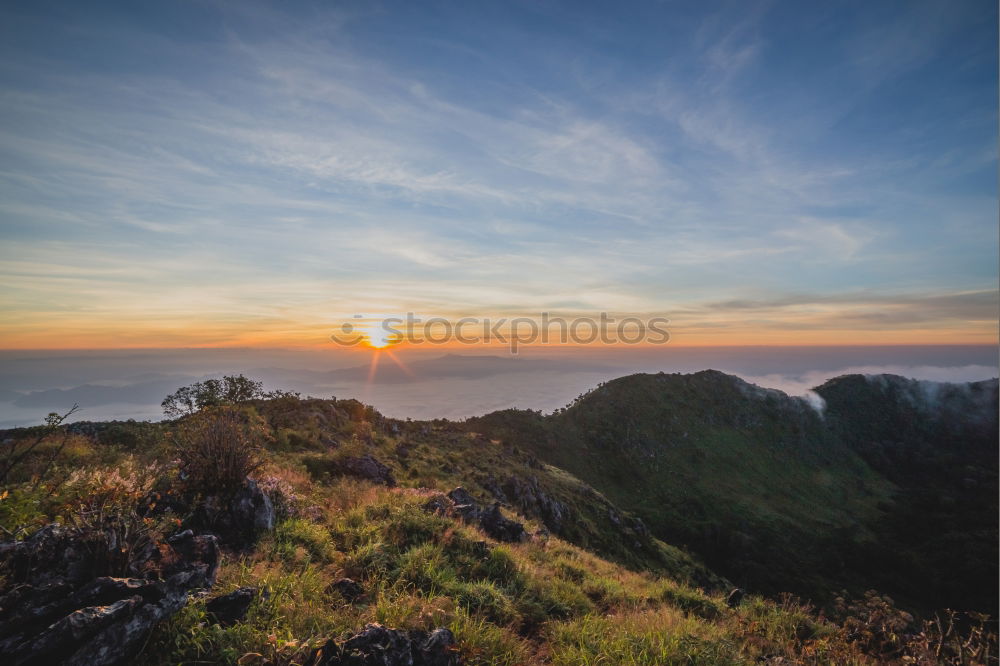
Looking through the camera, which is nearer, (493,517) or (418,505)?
(418,505)

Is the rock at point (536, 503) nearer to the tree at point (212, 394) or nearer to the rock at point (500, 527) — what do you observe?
the rock at point (500, 527)

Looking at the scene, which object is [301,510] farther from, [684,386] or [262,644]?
[684,386]

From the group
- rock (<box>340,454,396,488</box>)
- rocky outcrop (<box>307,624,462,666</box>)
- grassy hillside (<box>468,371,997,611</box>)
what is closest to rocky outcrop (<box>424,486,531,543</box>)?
rock (<box>340,454,396,488</box>)

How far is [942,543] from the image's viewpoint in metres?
45.0

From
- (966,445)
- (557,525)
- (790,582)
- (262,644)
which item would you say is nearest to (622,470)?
(790,582)

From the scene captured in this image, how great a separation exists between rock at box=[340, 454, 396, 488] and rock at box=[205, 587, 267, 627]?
410 inches

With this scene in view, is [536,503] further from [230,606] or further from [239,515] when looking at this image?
[230,606]

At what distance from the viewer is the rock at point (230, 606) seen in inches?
198

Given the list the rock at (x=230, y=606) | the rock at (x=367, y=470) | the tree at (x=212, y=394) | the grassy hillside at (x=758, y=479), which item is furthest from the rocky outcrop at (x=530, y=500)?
the grassy hillside at (x=758, y=479)

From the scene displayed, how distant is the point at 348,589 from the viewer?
6379 millimetres

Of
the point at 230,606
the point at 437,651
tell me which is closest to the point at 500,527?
the point at 437,651

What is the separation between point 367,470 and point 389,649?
11.9 meters

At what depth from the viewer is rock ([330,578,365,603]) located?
6.25m

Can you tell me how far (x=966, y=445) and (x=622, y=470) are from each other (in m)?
74.6
